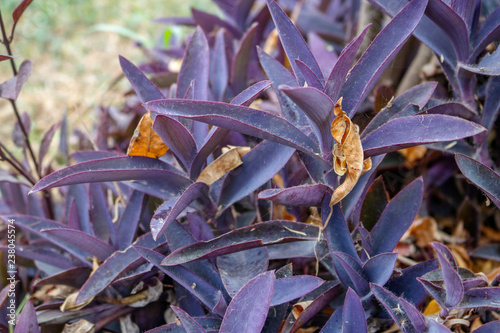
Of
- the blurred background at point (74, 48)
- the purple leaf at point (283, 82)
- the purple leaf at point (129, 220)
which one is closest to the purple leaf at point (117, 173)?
the purple leaf at point (129, 220)

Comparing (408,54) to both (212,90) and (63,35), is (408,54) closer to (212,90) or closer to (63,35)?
(212,90)

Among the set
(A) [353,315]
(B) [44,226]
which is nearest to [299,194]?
(A) [353,315]

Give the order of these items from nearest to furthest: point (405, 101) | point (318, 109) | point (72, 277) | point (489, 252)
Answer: point (318, 109), point (405, 101), point (72, 277), point (489, 252)

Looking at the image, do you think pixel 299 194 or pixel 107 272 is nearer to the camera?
pixel 299 194

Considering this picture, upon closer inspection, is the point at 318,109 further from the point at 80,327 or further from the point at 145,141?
the point at 80,327

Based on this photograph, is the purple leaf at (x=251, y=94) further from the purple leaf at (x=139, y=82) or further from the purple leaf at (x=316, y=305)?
the purple leaf at (x=316, y=305)

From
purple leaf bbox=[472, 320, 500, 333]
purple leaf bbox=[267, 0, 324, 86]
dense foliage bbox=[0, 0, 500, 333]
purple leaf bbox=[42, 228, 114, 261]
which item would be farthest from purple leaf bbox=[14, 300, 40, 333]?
purple leaf bbox=[472, 320, 500, 333]

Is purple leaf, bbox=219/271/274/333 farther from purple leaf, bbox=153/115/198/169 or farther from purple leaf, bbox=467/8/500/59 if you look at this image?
purple leaf, bbox=467/8/500/59
